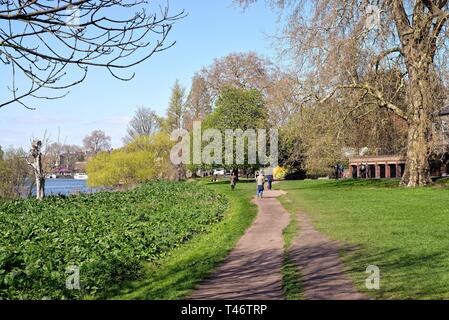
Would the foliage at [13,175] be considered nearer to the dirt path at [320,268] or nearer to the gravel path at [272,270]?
the gravel path at [272,270]

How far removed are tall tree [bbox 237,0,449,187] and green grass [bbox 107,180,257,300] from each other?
1525 cm

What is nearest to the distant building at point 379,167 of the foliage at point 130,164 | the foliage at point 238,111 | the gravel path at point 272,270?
the foliage at point 238,111

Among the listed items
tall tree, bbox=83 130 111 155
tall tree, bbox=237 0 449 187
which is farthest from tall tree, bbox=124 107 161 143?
tall tree, bbox=237 0 449 187

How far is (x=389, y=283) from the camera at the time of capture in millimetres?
7586

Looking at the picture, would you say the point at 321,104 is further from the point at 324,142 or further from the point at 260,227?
the point at 260,227

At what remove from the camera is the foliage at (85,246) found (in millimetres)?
8172

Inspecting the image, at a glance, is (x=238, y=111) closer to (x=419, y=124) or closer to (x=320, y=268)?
(x=419, y=124)

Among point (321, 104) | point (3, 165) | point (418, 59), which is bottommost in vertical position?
point (3, 165)

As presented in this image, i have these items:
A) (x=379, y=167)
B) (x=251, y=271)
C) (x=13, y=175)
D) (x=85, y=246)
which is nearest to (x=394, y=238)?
(x=251, y=271)

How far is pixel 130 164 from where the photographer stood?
54125 millimetres

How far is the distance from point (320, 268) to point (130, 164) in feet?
153

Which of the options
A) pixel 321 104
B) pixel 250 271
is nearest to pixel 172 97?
pixel 321 104

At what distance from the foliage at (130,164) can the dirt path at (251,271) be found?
40.2m
